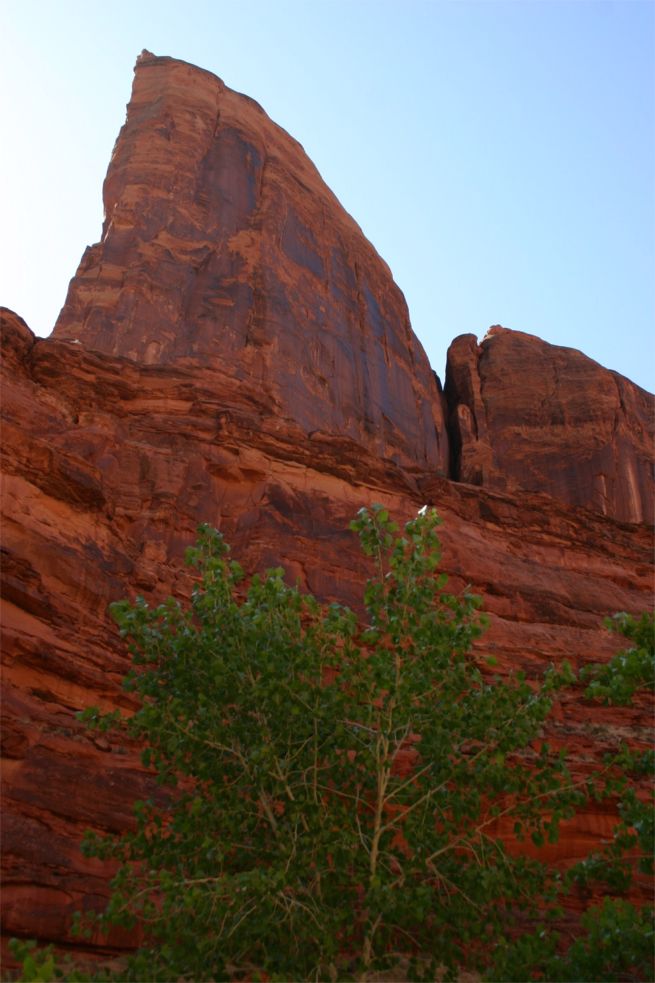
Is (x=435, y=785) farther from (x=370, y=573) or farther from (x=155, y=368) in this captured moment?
(x=155, y=368)

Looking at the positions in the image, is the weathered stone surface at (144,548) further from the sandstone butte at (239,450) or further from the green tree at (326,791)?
the green tree at (326,791)

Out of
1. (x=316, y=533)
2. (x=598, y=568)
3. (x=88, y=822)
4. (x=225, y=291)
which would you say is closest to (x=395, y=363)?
(x=225, y=291)

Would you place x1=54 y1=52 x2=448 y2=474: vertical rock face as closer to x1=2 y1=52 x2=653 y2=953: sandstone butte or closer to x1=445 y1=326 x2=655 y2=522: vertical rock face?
x1=2 y1=52 x2=653 y2=953: sandstone butte

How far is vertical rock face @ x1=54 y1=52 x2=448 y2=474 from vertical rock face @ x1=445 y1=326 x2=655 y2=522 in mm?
2436

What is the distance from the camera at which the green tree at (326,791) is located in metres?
12.5

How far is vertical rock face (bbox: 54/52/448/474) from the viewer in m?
38.8

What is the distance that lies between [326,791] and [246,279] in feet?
98.5

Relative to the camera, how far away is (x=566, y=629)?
29.7 metres

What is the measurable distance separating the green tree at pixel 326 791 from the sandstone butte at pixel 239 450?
3.51 metres

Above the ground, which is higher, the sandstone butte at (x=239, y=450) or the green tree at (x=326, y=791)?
the sandstone butte at (x=239, y=450)

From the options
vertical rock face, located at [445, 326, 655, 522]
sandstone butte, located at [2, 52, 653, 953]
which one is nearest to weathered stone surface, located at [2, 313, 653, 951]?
sandstone butte, located at [2, 52, 653, 953]

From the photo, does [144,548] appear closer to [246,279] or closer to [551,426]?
[246,279]

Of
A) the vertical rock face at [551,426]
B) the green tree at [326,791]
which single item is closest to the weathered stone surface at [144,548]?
the green tree at [326,791]

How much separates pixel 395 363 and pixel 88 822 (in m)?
34.4
